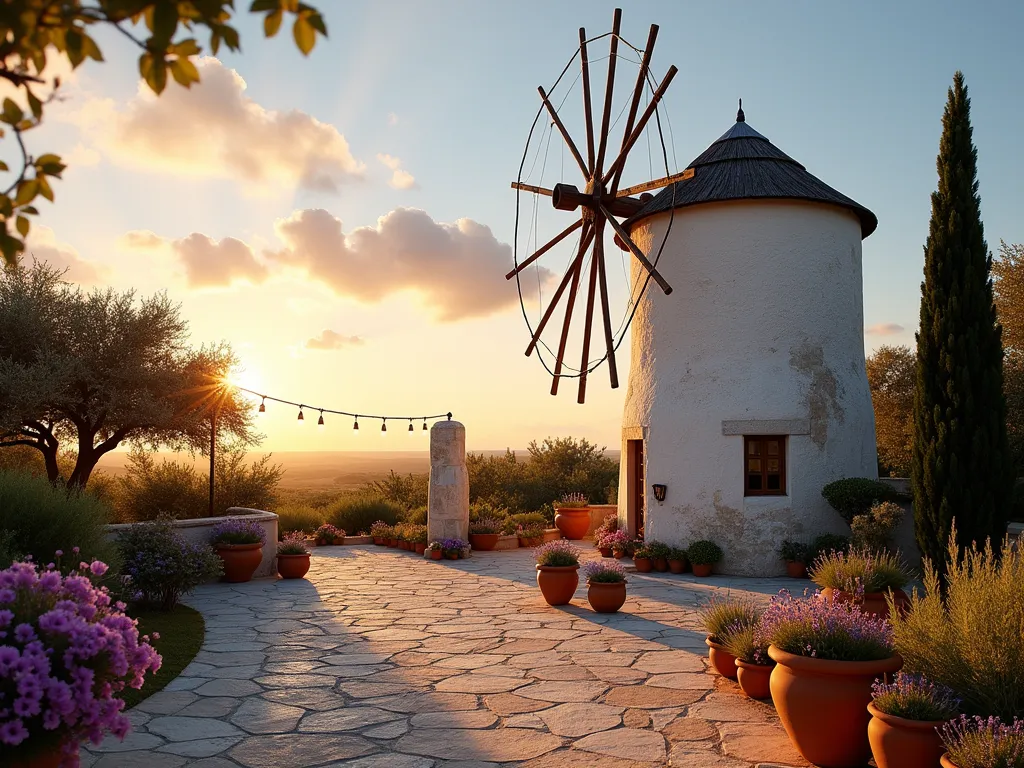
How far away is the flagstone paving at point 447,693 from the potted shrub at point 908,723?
2.24 feet

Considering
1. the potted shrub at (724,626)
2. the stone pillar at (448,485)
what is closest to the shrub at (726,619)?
the potted shrub at (724,626)

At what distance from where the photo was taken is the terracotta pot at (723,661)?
664 cm

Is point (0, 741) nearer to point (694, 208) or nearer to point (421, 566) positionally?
point (421, 566)

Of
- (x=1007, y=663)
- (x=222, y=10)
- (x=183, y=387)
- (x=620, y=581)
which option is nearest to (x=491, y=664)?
(x=620, y=581)

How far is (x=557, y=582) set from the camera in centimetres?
989

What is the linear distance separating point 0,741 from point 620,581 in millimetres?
6970

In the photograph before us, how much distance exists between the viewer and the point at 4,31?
75.8 inches

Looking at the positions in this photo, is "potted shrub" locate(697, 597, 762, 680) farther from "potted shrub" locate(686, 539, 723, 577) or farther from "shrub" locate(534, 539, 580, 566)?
"potted shrub" locate(686, 539, 723, 577)

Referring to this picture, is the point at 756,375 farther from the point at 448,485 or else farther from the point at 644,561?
the point at 448,485

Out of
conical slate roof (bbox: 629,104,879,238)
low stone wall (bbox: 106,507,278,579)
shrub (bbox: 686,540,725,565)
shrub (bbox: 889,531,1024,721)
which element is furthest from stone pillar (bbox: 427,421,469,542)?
shrub (bbox: 889,531,1024,721)

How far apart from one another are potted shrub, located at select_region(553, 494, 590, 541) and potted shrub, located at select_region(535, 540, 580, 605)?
294 inches

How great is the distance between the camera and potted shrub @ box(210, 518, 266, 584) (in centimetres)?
1180

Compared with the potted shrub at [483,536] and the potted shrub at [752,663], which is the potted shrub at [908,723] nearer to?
the potted shrub at [752,663]

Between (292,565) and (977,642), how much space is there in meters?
9.75
